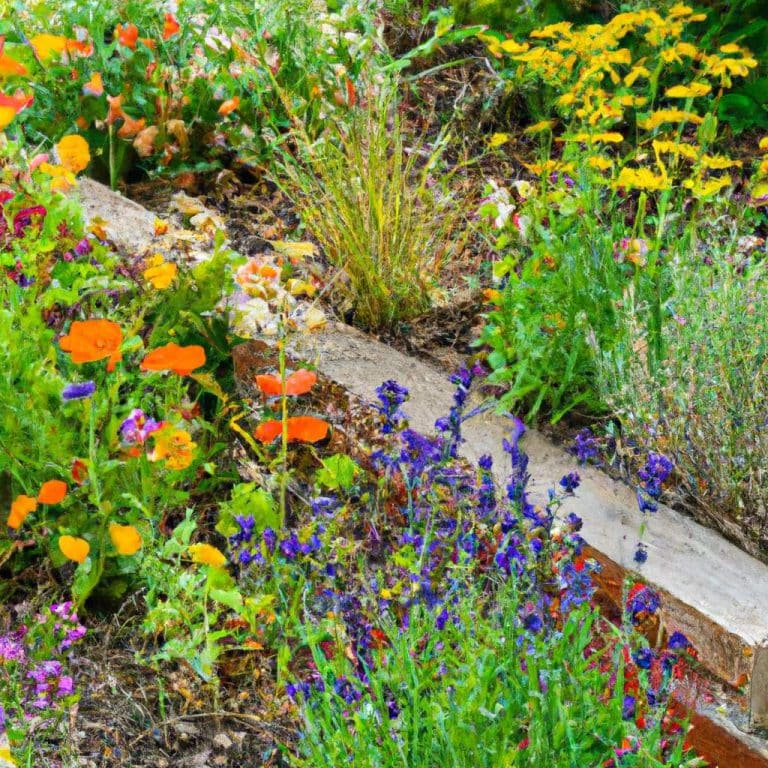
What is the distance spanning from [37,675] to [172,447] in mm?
538

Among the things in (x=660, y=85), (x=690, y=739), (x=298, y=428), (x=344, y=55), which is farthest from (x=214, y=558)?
(x=660, y=85)

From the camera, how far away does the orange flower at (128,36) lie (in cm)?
358

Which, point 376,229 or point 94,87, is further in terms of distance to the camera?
point 94,87

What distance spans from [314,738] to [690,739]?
912 mm

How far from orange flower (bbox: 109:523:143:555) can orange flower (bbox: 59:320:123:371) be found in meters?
0.34

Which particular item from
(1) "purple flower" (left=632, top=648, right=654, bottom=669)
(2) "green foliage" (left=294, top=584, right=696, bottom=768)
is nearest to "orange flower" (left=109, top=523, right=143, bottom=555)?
(2) "green foliage" (left=294, top=584, right=696, bottom=768)

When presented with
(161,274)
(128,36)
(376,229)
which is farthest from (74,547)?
(128,36)

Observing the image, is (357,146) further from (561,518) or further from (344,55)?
(561,518)

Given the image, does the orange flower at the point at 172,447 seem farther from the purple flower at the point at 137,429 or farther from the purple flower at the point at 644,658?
the purple flower at the point at 644,658

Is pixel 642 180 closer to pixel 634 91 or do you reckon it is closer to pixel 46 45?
pixel 634 91

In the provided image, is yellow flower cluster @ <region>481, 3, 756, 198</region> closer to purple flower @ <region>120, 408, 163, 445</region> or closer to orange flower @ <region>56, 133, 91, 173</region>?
orange flower @ <region>56, 133, 91, 173</region>

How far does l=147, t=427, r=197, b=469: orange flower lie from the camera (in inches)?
89.0

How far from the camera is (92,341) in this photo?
7.19 feet

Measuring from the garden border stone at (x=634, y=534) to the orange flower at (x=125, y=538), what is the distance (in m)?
0.73
